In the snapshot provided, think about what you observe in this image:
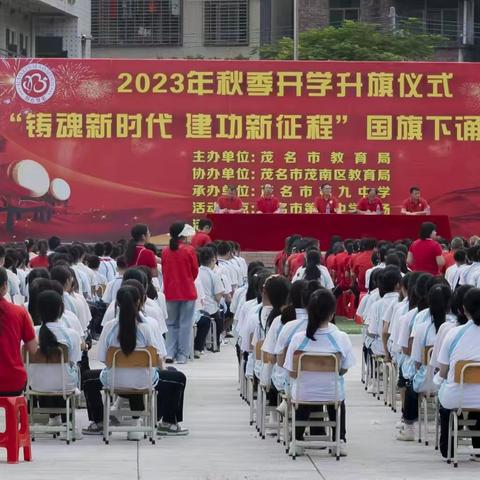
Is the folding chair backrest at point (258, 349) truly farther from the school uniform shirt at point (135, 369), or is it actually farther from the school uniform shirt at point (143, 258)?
the school uniform shirt at point (143, 258)

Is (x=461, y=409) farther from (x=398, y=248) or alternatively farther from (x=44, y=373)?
(x=398, y=248)

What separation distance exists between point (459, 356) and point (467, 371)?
12cm

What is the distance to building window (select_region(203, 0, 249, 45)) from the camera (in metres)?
69.9

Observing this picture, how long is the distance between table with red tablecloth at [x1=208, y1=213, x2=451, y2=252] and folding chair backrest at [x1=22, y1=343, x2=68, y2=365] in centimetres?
1648

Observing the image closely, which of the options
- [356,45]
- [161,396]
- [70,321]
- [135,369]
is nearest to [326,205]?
[161,396]

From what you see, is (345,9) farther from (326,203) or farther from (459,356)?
(459,356)

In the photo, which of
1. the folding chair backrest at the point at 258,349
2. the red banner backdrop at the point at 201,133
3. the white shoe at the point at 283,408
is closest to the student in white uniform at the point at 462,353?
the white shoe at the point at 283,408

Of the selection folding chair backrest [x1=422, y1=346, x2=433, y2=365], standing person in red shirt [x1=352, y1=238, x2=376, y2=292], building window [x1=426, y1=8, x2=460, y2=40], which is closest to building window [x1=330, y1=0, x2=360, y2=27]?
building window [x1=426, y1=8, x2=460, y2=40]

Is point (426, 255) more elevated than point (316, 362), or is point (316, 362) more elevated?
point (426, 255)

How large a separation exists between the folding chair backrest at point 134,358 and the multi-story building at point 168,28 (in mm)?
57640

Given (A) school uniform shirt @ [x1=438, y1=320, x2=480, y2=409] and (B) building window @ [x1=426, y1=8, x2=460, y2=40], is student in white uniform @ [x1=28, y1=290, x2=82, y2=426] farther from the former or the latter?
(B) building window @ [x1=426, y1=8, x2=460, y2=40]

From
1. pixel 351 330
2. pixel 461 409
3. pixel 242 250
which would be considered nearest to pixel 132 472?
pixel 461 409

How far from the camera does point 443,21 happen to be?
67.3 m

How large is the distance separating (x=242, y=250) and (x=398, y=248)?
27.0 feet
